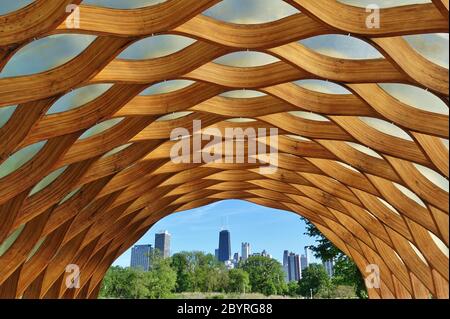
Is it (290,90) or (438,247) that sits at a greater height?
(290,90)

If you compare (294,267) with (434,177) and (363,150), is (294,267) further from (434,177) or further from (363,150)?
(434,177)

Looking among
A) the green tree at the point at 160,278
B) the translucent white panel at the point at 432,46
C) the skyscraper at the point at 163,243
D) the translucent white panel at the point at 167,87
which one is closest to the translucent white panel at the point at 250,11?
the translucent white panel at the point at 432,46

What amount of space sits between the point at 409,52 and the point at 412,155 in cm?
657

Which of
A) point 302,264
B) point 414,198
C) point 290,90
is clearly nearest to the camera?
point 290,90

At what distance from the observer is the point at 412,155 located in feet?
62.1

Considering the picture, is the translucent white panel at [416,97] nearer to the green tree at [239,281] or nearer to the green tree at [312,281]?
the green tree at [239,281]

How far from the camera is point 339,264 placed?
56562mm

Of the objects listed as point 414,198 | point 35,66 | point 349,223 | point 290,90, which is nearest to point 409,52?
point 290,90

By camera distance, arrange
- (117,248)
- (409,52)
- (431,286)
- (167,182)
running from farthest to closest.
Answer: (117,248) < (167,182) < (431,286) < (409,52)

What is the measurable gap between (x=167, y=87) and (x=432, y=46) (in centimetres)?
1021

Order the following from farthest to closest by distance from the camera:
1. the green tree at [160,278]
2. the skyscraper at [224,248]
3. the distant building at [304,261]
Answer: the distant building at [304,261] < the skyscraper at [224,248] < the green tree at [160,278]

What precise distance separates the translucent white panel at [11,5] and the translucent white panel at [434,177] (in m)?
17.1

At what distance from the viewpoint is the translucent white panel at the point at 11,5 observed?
11242 mm
